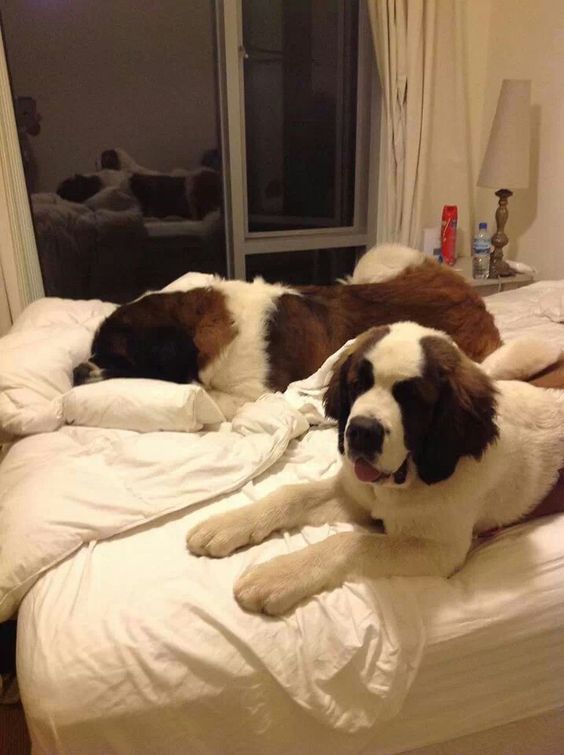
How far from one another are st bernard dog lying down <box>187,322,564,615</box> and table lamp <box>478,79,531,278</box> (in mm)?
2397

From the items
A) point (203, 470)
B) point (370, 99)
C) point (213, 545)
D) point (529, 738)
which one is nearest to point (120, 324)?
point (203, 470)

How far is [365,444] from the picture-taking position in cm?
117

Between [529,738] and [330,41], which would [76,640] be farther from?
[330,41]

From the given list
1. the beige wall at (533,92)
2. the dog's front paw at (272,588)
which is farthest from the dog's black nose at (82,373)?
the beige wall at (533,92)

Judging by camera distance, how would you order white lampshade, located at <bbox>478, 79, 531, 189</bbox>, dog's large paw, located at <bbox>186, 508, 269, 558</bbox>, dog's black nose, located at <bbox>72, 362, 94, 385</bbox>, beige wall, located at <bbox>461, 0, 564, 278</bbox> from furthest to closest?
beige wall, located at <bbox>461, 0, 564, 278</bbox> → white lampshade, located at <bbox>478, 79, 531, 189</bbox> → dog's black nose, located at <bbox>72, 362, 94, 385</bbox> → dog's large paw, located at <bbox>186, 508, 269, 558</bbox>

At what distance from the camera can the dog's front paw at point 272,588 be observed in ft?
3.77

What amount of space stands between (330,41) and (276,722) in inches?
152

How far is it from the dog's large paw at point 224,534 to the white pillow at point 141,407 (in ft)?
1.80

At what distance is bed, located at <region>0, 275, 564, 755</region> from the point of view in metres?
1.08

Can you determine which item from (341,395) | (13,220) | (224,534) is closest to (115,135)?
(13,220)

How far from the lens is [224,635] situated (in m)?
1.12

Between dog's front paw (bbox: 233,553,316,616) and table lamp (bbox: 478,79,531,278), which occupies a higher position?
table lamp (bbox: 478,79,531,278)

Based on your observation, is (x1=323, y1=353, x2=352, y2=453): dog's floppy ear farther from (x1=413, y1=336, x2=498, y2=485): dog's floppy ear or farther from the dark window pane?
the dark window pane

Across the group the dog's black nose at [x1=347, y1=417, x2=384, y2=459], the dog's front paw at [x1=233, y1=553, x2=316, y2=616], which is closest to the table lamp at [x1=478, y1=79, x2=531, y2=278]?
the dog's black nose at [x1=347, y1=417, x2=384, y2=459]
